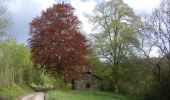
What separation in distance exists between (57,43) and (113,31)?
19289mm

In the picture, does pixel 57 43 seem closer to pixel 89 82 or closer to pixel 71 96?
pixel 71 96

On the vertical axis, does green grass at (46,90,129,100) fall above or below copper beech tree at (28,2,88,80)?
below

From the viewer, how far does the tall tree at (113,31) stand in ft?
233

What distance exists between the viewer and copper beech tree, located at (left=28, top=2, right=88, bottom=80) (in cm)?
5491

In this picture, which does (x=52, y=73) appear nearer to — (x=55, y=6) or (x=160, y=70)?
(x=55, y=6)

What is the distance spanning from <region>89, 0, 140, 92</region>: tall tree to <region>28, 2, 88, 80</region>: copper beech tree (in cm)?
1560


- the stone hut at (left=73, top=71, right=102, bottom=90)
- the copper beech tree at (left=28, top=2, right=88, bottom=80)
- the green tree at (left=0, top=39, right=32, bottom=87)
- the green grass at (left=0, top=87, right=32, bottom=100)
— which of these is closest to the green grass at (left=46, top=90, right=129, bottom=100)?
the copper beech tree at (left=28, top=2, right=88, bottom=80)

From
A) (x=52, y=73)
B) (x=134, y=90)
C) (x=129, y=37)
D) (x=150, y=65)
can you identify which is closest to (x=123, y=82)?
(x=134, y=90)

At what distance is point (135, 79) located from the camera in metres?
67.0

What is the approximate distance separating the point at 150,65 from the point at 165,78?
20.6 feet

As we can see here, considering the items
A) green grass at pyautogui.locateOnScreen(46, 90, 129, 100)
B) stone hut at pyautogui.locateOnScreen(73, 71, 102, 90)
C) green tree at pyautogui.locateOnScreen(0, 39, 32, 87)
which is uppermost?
green tree at pyautogui.locateOnScreen(0, 39, 32, 87)

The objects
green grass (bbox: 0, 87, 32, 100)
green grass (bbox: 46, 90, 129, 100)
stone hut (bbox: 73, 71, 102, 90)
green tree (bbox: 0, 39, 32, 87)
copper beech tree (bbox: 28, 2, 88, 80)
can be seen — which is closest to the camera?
green grass (bbox: 46, 90, 129, 100)

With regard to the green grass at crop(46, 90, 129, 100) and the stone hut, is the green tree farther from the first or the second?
the stone hut

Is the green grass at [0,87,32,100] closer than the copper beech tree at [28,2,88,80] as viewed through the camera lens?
Yes
